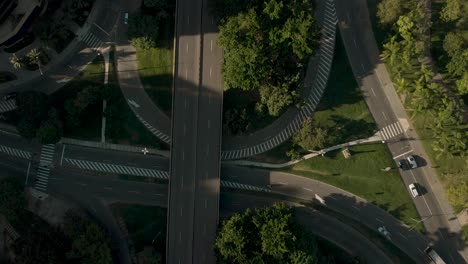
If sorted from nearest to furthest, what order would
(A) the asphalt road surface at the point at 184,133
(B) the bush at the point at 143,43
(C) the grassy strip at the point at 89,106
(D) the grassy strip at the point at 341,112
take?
(B) the bush at the point at 143,43 → (A) the asphalt road surface at the point at 184,133 → (C) the grassy strip at the point at 89,106 → (D) the grassy strip at the point at 341,112

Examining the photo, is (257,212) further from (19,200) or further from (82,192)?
(19,200)

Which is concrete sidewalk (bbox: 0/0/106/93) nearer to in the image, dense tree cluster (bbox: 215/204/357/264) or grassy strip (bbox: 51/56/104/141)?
grassy strip (bbox: 51/56/104/141)

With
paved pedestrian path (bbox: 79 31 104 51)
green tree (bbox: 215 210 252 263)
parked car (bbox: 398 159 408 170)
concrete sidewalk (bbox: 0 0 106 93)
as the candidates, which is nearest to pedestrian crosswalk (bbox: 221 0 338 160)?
green tree (bbox: 215 210 252 263)

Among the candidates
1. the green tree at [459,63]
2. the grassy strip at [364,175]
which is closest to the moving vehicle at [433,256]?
the grassy strip at [364,175]

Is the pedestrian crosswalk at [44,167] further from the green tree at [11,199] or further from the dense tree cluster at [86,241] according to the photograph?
the dense tree cluster at [86,241]

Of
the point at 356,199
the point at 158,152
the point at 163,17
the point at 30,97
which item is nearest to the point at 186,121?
the point at 158,152

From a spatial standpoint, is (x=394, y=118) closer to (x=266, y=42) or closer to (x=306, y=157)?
(x=306, y=157)
